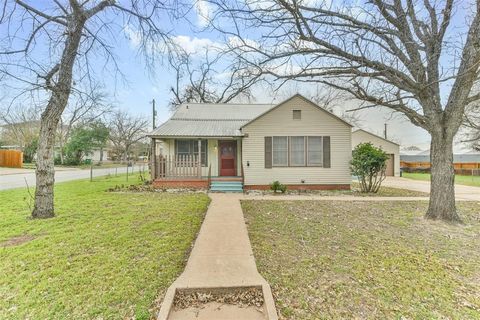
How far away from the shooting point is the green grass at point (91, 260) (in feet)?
9.52

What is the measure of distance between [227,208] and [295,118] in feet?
21.7

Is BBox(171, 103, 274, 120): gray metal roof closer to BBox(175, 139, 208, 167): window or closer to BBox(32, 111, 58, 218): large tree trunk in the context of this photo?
BBox(175, 139, 208, 167): window

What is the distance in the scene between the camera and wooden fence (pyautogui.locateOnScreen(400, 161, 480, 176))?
2896cm

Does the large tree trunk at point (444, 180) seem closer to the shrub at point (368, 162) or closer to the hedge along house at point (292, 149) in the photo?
the shrub at point (368, 162)

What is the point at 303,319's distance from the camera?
8.88 ft

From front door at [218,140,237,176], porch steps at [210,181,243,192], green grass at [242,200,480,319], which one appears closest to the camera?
green grass at [242,200,480,319]

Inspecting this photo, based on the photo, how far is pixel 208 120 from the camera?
15695 mm

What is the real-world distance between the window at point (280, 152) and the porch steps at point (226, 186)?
2.20m

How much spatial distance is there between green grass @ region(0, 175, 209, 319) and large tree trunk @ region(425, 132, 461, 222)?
6.49 meters

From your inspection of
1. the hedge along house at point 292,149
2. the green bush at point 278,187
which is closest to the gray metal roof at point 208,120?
the hedge along house at point 292,149

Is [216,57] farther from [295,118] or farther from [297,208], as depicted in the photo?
[295,118]

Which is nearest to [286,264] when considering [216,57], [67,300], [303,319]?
[303,319]

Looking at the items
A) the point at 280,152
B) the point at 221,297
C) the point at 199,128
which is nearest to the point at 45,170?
the point at 221,297

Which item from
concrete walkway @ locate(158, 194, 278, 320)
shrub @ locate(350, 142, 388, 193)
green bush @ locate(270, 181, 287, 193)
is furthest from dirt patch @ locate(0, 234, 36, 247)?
shrub @ locate(350, 142, 388, 193)
